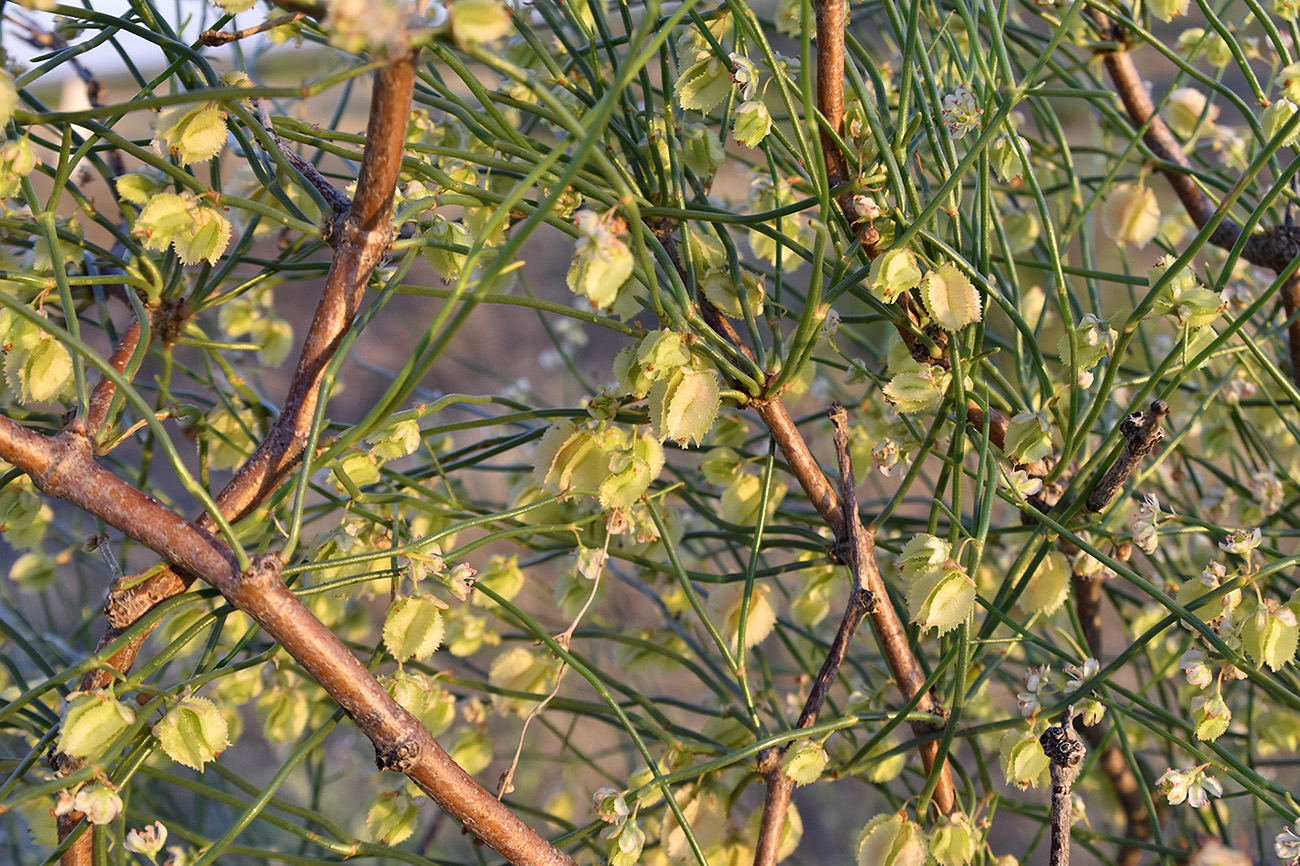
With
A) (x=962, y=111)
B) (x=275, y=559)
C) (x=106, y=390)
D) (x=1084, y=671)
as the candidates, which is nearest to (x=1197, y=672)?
(x=1084, y=671)

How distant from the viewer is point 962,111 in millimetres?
445

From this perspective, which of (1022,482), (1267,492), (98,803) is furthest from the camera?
(1267,492)

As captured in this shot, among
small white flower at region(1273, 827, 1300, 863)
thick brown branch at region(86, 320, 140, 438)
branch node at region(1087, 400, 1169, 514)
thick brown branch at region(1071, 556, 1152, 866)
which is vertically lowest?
thick brown branch at region(1071, 556, 1152, 866)

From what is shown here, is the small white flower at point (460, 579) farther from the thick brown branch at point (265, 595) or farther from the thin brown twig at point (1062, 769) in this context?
the thin brown twig at point (1062, 769)

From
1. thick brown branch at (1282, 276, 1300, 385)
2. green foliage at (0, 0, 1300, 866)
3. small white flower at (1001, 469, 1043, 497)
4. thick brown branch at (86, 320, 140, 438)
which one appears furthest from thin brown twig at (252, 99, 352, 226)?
thick brown branch at (1282, 276, 1300, 385)

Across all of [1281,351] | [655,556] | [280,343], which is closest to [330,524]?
[280,343]

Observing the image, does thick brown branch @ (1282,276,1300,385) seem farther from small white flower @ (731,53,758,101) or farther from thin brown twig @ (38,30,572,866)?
thin brown twig @ (38,30,572,866)

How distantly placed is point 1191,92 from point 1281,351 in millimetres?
232

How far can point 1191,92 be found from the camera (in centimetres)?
70

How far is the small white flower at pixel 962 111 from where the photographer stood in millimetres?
441

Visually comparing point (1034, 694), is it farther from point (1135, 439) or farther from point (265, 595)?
point (265, 595)

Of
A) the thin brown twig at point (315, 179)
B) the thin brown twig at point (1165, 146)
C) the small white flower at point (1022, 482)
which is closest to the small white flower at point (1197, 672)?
the small white flower at point (1022, 482)

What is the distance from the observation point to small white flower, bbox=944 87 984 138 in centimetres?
44

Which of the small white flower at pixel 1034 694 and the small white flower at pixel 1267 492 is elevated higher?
the small white flower at pixel 1034 694
